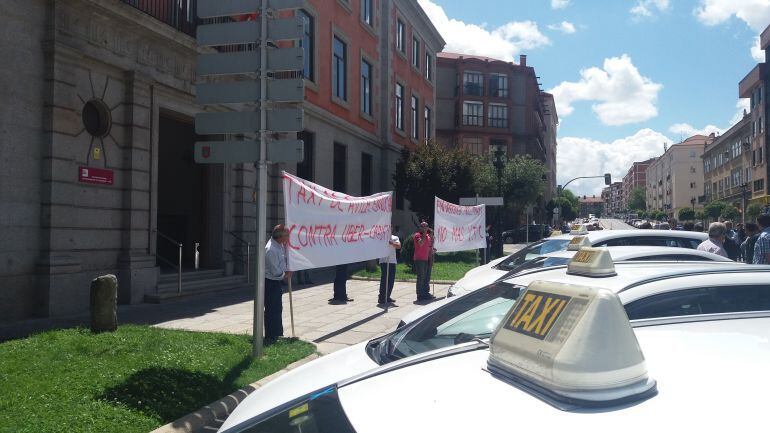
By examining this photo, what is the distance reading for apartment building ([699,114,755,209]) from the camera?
192 feet

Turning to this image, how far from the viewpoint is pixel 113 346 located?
6.79 metres

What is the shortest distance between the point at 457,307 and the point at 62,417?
3235 millimetres

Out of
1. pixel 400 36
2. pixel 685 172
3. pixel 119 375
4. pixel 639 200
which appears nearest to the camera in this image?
pixel 119 375

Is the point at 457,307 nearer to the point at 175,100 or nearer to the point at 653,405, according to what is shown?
the point at 653,405

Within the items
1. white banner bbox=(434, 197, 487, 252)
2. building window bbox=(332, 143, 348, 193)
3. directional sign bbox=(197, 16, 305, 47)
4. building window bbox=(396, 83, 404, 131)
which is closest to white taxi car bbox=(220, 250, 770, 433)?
directional sign bbox=(197, 16, 305, 47)

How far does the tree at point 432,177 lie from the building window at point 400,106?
9.88 ft

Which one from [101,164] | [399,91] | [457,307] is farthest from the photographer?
[399,91]

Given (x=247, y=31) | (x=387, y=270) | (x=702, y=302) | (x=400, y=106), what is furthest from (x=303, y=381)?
(x=400, y=106)

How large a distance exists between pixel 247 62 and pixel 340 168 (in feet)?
52.9

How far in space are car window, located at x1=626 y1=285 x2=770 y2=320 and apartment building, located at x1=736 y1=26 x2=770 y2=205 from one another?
5499 cm

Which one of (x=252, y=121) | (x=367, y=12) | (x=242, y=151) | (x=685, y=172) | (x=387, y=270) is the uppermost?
(x=685, y=172)

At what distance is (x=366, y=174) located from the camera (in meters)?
26.6

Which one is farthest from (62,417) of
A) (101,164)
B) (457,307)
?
(101,164)

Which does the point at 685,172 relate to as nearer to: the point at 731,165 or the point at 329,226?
the point at 731,165
